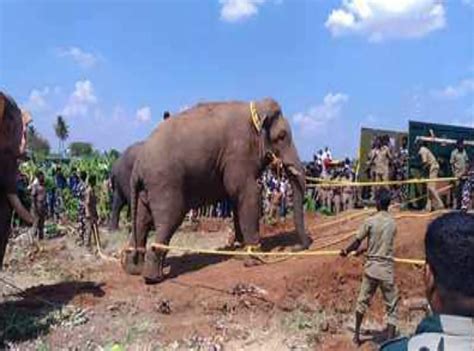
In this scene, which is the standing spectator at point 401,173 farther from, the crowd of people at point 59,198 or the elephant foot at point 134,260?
the elephant foot at point 134,260

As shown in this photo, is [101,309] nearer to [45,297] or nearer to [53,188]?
[45,297]

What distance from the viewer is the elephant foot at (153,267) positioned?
1079 cm

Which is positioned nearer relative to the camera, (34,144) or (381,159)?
(381,159)

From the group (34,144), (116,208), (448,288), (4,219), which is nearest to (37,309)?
(4,219)

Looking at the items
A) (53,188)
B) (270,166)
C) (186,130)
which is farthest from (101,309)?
(53,188)

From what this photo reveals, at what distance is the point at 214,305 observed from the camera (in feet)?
31.1

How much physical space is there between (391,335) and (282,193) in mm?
11589

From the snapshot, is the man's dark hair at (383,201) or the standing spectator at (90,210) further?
the standing spectator at (90,210)

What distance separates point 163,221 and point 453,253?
29.4ft

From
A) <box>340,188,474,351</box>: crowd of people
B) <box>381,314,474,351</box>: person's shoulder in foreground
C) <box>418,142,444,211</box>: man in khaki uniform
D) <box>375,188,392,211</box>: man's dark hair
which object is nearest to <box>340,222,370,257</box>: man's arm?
<box>375,188,392,211</box>: man's dark hair

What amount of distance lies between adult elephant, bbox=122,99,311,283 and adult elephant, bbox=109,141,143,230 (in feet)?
16.1

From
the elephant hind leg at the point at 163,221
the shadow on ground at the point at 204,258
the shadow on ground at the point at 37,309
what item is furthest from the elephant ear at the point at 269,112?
the shadow on ground at the point at 37,309

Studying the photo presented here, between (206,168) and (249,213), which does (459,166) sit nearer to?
(249,213)

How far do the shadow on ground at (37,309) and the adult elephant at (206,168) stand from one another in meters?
1.01
